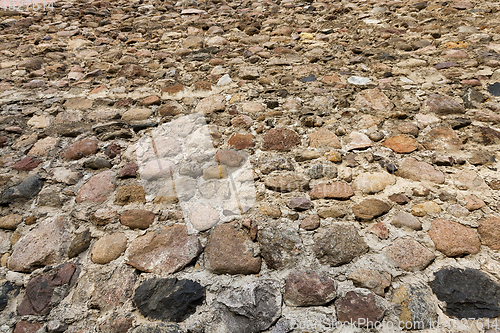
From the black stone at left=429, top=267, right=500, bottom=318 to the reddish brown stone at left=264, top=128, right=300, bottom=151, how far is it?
97 centimetres

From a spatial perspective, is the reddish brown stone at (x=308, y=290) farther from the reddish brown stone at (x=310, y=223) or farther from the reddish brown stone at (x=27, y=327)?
the reddish brown stone at (x=27, y=327)

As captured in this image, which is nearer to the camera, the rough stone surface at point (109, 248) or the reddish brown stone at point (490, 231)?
the reddish brown stone at point (490, 231)

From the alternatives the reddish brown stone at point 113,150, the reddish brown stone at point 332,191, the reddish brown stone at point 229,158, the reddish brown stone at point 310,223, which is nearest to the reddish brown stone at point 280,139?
the reddish brown stone at point 229,158

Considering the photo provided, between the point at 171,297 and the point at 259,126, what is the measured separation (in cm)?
112

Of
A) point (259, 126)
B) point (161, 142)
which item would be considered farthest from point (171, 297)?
point (259, 126)

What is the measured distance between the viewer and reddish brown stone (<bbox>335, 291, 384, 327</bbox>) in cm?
109

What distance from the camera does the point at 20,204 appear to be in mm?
1588

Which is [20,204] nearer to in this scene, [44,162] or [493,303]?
[44,162]

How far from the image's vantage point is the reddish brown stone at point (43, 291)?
4.09 feet

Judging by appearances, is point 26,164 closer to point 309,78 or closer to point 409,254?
point 309,78

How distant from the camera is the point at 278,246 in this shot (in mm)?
1320

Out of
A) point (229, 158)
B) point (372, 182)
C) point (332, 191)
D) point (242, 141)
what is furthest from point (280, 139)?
point (372, 182)

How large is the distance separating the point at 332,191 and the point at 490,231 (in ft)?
2.27

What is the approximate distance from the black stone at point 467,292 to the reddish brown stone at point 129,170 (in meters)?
1.59
